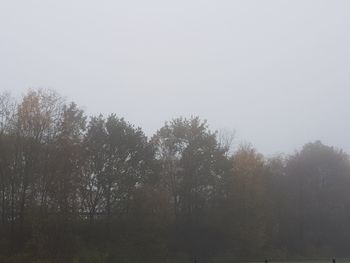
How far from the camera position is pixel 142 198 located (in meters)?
68.2

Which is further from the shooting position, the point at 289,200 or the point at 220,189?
the point at 289,200

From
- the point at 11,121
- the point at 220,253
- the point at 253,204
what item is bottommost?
the point at 220,253

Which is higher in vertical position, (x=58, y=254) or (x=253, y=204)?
(x=253, y=204)

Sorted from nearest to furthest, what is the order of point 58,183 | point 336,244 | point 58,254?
1. point 58,254
2. point 58,183
3. point 336,244

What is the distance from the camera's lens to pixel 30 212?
5981 cm

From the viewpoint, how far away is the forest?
6106 centimetres

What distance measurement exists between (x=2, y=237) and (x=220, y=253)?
1145 inches

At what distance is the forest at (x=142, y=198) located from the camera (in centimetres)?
6106

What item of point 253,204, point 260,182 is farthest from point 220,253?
point 260,182

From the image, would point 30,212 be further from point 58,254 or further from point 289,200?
point 289,200

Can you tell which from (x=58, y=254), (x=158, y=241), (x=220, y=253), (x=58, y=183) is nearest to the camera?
(x=58, y=254)

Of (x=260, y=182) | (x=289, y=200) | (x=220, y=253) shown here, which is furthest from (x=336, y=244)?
(x=220, y=253)

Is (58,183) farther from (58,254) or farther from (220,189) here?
(220,189)

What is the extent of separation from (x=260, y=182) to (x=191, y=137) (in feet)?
41.4
